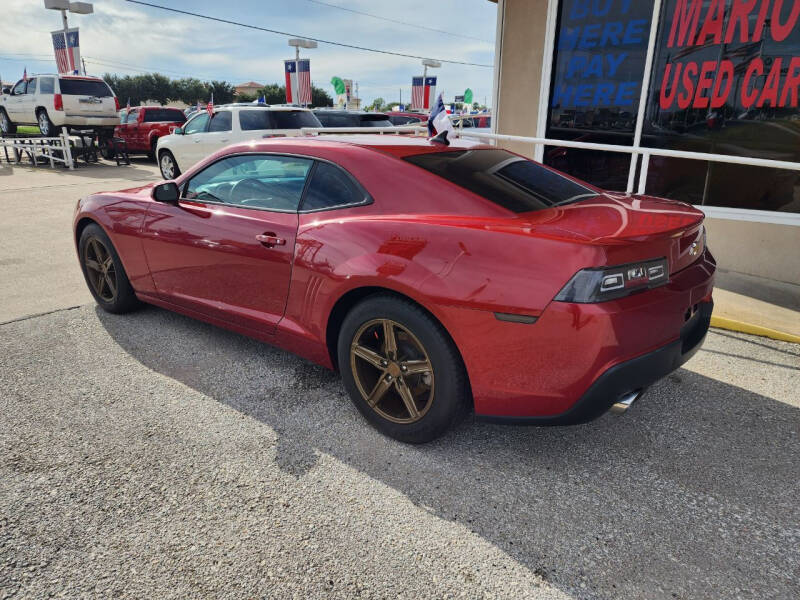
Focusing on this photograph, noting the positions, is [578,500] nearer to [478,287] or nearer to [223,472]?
[478,287]

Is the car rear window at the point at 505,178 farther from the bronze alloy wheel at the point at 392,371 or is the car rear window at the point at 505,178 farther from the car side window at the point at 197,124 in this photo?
the car side window at the point at 197,124

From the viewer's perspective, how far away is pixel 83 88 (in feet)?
55.8

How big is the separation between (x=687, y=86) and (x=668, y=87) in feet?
0.66

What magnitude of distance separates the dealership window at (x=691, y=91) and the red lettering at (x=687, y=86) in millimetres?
11

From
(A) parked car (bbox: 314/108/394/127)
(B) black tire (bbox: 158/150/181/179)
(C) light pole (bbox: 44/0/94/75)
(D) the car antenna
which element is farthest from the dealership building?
A: (C) light pole (bbox: 44/0/94/75)

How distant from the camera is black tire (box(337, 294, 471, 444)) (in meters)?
2.45

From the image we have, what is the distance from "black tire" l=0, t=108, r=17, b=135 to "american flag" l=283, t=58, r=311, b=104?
15084 mm

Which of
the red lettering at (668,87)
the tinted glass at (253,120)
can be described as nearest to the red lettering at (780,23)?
the red lettering at (668,87)

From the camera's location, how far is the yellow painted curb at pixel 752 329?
4.07 metres

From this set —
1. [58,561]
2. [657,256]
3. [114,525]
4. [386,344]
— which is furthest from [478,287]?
[58,561]

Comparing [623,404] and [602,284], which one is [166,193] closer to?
[602,284]

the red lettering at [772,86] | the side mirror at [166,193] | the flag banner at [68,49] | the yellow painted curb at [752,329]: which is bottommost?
the yellow painted curb at [752,329]

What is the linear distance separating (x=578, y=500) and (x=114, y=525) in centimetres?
195

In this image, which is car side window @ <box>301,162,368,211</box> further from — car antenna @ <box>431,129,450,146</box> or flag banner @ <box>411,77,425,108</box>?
flag banner @ <box>411,77,425,108</box>
